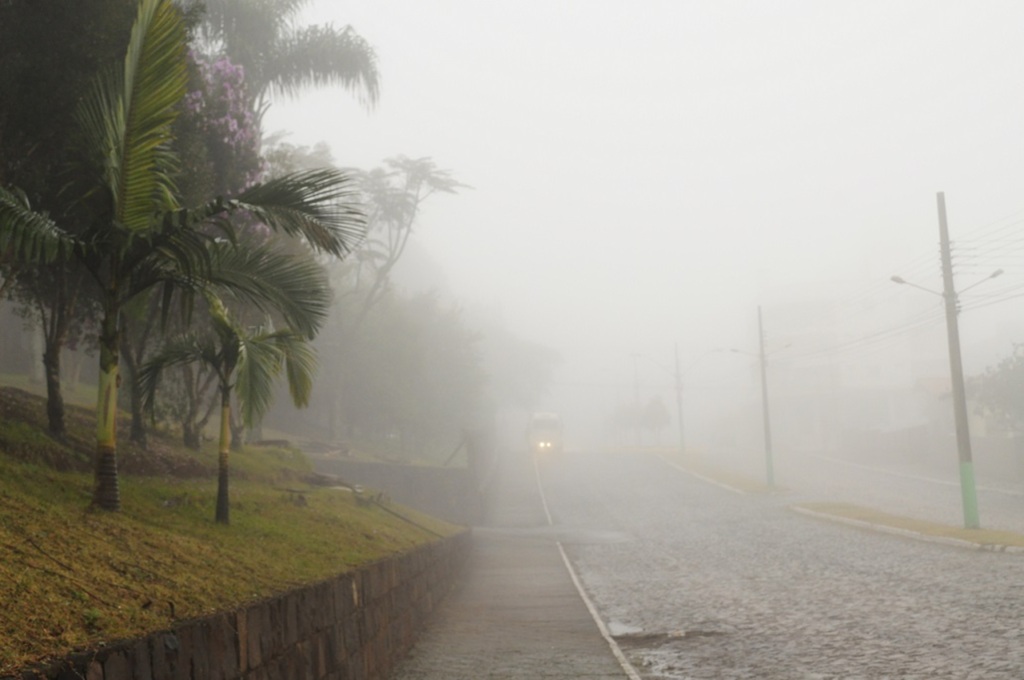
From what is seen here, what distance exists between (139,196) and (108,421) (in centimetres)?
189

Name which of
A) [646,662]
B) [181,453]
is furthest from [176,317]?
[646,662]

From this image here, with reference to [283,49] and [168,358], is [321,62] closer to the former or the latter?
[283,49]

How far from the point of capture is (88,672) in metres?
4.96

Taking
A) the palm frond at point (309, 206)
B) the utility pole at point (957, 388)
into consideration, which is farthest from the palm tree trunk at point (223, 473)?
the utility pole at point (957, 388)

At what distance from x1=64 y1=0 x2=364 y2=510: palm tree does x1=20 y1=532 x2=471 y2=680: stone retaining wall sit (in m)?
2.03

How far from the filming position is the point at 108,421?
30.9 feet

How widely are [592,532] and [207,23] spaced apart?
18.5 m

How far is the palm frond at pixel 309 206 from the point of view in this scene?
33.5ft

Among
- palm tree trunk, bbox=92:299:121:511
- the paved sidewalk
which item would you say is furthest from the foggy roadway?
palm tree trunk, bbox=92:299:121:511

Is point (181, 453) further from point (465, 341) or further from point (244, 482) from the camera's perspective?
point (465, 341)

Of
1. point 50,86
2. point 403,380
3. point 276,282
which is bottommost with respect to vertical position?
point 276,282

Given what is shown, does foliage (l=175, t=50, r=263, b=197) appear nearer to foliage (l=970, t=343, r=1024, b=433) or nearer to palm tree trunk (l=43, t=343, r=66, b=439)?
palm tree trunk (l=43, t=343, r=66, b=439)

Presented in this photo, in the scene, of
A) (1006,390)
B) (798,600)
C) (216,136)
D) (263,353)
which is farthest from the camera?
(1006,390)

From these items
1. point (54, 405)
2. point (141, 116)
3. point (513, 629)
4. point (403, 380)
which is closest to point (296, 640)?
point (141, 116)
